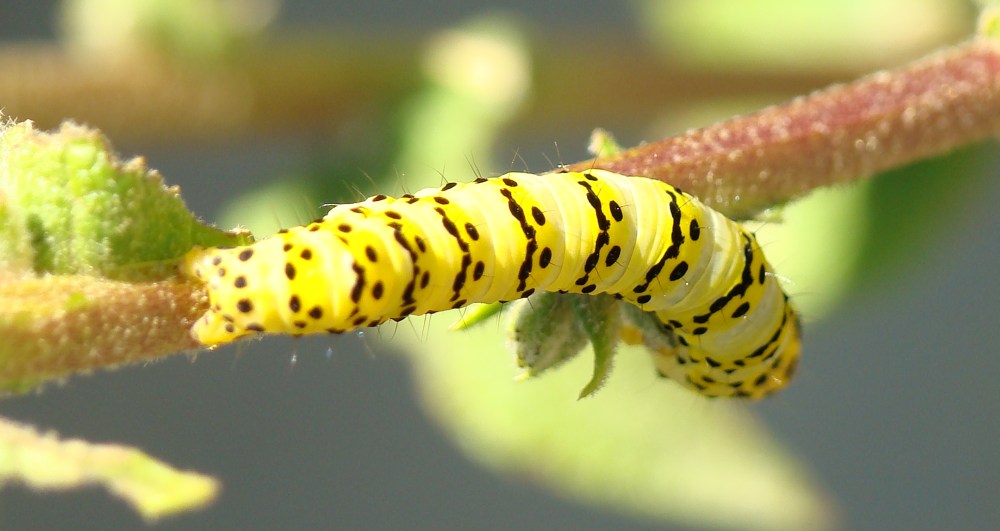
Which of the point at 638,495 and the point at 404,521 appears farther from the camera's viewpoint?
the point at 404,521

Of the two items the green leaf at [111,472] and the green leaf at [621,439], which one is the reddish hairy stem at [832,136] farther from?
the green leaf at [621,439]

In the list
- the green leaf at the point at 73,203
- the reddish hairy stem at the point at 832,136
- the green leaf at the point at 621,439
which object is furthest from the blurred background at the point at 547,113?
the green leaf at the point at 73,203

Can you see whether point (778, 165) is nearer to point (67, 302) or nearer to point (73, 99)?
point (67, 302)

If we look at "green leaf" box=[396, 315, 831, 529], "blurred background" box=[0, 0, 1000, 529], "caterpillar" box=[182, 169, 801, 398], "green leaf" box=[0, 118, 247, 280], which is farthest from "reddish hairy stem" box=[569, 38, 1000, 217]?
"green leaf" box=[396, 315, 831, 529]

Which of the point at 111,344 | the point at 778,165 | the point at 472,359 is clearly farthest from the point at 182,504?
the point at 472,359

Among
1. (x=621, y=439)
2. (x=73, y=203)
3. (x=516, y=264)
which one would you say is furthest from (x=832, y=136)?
(x=621, y=439)

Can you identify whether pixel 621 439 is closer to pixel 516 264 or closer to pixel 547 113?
pixel 547 113
